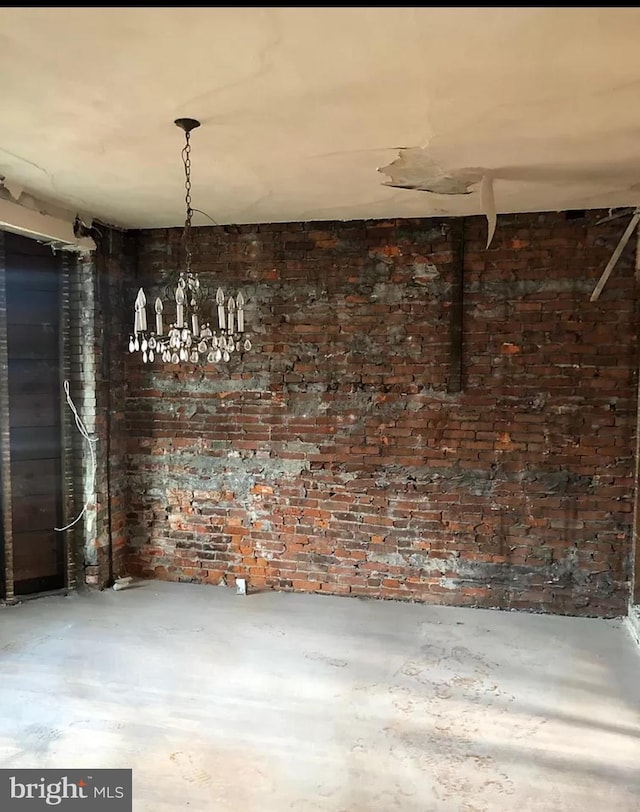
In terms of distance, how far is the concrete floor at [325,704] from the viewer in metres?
2.39

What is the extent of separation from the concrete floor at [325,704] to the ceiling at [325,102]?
2.55 m

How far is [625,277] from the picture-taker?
3785 mm

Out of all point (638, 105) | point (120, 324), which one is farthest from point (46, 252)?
point (638, 105)

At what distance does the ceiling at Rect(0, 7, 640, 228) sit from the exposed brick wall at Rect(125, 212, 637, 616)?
24.7 inches

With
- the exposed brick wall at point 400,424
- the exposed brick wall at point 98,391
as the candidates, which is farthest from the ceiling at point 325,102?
the exposed brick wall at point 98,391

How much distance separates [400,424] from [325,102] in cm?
237

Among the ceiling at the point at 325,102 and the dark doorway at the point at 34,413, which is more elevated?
the ceiling at the point at 325,102

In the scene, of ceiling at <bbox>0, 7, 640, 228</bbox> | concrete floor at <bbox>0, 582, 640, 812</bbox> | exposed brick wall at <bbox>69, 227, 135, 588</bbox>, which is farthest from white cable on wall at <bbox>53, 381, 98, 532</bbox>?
ceiling at <bbox>0, 7, 640, 228</bbox>

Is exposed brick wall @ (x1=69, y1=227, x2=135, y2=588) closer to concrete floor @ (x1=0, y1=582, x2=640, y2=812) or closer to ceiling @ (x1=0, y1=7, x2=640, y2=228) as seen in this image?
concrete floor @ (x1=0, y1=582, x2=640, y2=812)

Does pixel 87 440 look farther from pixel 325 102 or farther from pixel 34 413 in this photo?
pixel 325 102

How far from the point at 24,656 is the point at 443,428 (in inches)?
111

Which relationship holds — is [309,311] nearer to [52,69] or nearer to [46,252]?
[46,252]

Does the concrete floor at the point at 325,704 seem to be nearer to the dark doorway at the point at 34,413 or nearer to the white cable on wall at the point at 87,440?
the dark doorway at the point at 34,413

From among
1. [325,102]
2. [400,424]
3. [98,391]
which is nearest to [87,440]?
[98,391]
